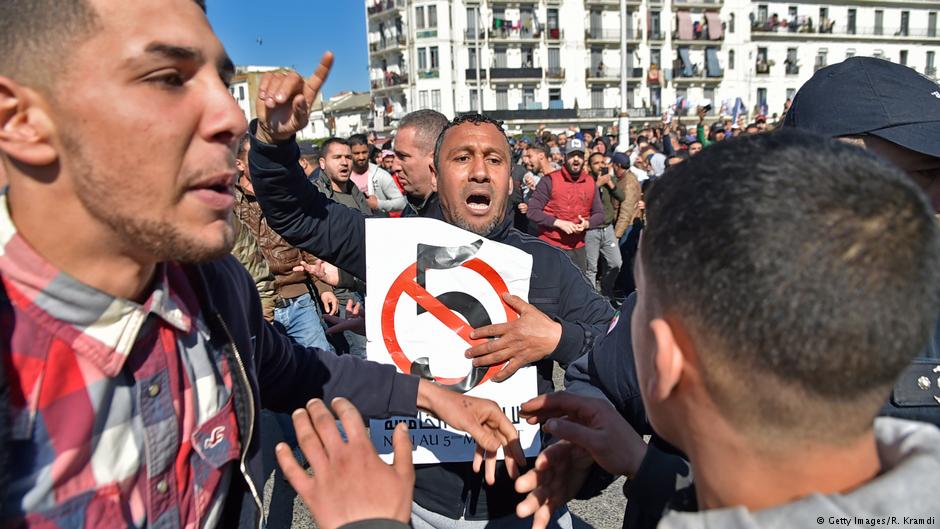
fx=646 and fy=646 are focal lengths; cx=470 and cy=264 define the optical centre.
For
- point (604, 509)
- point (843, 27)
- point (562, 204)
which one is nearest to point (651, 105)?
point (843, 27)

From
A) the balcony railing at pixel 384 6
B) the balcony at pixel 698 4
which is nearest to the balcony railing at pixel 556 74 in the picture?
the balcony at pixel 698 4

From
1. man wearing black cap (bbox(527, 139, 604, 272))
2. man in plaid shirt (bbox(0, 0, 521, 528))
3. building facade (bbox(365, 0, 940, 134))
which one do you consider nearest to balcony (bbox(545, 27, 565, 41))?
→ building facade (bbox(365, 0, 940, 134))

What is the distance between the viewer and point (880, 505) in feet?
2.87

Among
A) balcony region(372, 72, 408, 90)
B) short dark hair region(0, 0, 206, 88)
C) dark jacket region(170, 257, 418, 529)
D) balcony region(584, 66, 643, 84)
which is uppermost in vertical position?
balcony region(372, 72, 408, 90)

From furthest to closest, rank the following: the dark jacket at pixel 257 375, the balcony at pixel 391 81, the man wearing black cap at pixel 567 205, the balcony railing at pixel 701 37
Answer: the balcony at pixel 391 81, the balcony railing at pixel 701 37, the man wearing black cap at pixel 567 205, the dark jacket at pixel 257 375

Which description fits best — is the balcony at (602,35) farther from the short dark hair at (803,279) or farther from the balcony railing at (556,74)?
the short dark hair at (803,279)

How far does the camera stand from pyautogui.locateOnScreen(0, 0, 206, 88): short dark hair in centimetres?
109

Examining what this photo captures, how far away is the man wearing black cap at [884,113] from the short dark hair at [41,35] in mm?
1757

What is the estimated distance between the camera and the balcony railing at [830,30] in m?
52.2

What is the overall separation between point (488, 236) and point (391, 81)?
183 feet

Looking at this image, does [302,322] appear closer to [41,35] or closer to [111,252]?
[111,252]

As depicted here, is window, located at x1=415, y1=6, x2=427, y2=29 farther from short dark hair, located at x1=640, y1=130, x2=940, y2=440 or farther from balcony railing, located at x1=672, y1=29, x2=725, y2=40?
short dark hair, located at x1=640, y1=130, x2=940, y2=440

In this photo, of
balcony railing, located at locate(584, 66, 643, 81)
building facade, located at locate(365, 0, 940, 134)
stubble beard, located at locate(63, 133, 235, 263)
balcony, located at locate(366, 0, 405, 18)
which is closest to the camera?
stubble beard, located at locate(63, 133, 235, 263)

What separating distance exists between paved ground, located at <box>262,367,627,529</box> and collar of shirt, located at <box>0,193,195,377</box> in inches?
102
